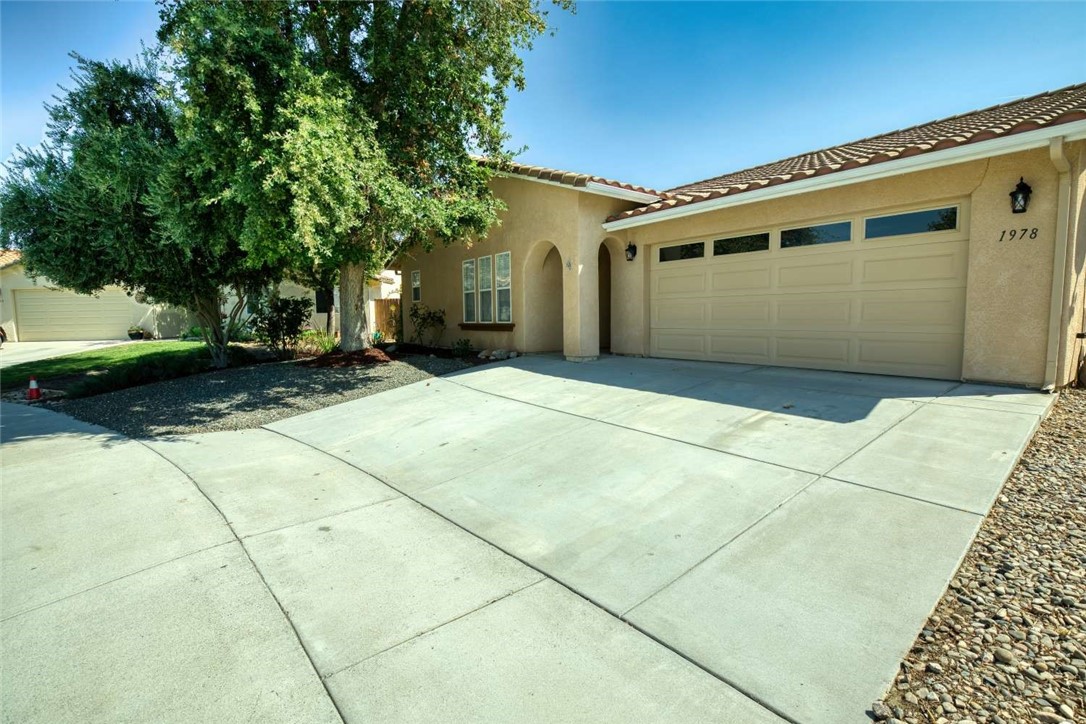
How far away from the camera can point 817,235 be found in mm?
8688

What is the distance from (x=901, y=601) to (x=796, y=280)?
7.13m

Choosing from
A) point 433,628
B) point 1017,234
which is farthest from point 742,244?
point 433,628

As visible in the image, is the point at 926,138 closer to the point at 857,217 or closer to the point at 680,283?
the point at 857,217

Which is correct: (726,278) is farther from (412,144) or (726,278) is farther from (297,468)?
(297,468)

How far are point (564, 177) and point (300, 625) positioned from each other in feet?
30.7

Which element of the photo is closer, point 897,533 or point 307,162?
point 897,533

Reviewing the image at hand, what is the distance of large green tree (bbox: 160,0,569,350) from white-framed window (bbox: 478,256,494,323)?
8.46ft

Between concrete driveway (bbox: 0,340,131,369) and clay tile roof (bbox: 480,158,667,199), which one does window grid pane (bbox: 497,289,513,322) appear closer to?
clay tile roof (bbox: 480,158,667,199)

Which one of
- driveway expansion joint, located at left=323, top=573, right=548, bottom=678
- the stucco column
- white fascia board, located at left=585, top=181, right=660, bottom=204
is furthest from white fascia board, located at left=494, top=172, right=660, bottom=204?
driveway expansion joint, located at left=323, top=573, right=548, bottom=678

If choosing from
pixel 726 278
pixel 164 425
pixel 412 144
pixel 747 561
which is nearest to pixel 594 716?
pixel 747 561

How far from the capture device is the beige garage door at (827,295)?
7434mm

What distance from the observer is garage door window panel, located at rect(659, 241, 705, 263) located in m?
10.4

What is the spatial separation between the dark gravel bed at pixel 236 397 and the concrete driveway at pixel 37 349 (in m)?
10.9

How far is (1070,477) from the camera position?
4.25 metres
